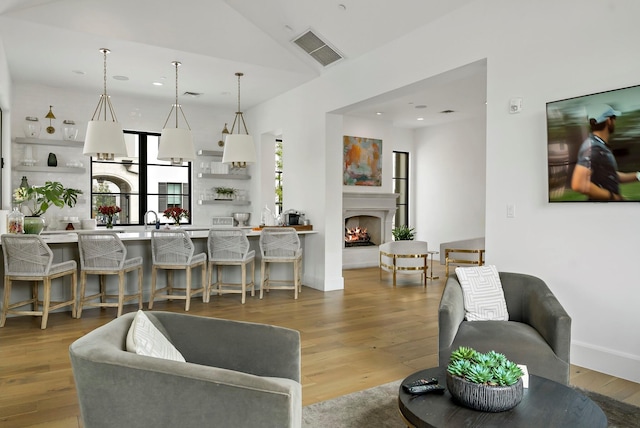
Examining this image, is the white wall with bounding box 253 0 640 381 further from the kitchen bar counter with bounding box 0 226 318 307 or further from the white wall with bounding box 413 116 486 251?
the white wall with bounding box 413 116 486 251

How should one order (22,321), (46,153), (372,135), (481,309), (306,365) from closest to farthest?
(481,309) < (306,365) < (22,321) < (46,153) < (372,135)

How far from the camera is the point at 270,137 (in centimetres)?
815

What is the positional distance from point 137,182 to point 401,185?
5.66 meters

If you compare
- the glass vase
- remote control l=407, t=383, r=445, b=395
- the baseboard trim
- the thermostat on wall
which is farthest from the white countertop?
remote control l=407, t=383, r=445, b=395

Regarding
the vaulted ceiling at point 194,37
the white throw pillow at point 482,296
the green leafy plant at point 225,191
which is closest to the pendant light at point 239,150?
the vaulted ceiling at point 194,37

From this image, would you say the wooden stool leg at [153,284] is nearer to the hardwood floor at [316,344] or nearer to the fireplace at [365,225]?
the hardwood floor at [316,344]

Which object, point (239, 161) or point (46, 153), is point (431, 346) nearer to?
point (239, 161)

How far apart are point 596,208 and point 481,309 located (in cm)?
114

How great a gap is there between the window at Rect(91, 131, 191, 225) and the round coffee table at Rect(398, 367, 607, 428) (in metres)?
6.93

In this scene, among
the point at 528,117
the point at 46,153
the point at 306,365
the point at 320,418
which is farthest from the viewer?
the point at 46,153

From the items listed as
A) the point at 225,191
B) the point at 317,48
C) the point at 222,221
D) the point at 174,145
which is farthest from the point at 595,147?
the point at 222,221

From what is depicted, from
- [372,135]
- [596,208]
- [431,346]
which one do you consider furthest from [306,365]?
[372,135]

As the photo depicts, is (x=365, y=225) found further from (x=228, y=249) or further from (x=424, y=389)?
(x=424, y=389)

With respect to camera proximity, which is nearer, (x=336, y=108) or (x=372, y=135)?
(x=336, y=108)
